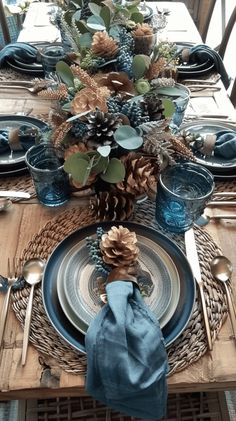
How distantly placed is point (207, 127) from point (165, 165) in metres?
0.34

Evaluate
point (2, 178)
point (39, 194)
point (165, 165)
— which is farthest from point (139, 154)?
point (2, 178)

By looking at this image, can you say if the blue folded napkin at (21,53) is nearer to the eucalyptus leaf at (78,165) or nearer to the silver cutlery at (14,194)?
the silver cutlery at (14,194)

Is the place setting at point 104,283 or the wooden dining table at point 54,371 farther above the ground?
the place setting at point 104,283

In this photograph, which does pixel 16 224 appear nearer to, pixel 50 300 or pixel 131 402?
pixel 50 300

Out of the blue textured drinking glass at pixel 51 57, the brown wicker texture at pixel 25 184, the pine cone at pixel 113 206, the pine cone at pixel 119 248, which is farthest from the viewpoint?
the blue textured drinking glass at pixel 51 57

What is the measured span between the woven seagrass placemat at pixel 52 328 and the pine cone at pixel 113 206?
0.03 meters

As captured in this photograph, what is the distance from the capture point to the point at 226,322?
1.99 ft

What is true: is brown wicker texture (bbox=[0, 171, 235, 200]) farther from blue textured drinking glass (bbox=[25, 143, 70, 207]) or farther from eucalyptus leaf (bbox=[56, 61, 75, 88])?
eucalyptus leaf (bbox=[56, 61, 75, 88])

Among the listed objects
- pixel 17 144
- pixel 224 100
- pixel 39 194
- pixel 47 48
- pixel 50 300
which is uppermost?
pixel 47 48

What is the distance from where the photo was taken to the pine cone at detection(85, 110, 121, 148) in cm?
65

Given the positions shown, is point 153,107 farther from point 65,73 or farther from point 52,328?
point 52,328

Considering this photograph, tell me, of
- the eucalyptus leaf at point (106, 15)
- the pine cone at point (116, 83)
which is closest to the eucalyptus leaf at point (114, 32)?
the eucalyptus leaf at point (106, 15)

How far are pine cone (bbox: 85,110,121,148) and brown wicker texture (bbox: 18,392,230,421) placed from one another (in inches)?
21.4

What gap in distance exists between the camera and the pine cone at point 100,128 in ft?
2.15
